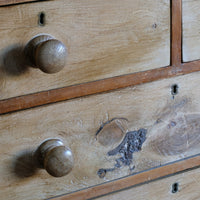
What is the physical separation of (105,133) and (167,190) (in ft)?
0.64

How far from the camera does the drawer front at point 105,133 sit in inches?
23.6

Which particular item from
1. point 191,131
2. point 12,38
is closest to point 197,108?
point 191,131

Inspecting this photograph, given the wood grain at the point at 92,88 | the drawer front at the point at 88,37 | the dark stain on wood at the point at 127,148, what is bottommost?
the dark stain on wood at the point at 127,148

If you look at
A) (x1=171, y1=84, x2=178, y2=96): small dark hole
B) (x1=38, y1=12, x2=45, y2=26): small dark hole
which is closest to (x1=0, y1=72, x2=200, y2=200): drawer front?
(x1=171, y1=84, x2=178, y2=96): small dark hole

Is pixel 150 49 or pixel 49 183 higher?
pixel 150 49

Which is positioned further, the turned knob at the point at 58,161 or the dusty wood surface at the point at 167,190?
the dusty wood surface at the point at 167,190

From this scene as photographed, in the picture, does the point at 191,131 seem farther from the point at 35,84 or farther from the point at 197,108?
the point at 35,84

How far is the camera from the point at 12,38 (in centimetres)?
54

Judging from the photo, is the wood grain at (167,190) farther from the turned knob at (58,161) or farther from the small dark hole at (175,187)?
the turned knob at (58,161)

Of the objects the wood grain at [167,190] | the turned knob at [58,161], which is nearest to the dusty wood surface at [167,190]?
the wood grain at [167,190]

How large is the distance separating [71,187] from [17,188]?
0.31 ft

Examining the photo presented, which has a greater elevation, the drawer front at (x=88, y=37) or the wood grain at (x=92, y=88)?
the drawer front at (x=88, y=37)

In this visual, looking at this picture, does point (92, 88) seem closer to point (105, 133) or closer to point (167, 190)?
point (105, 133)

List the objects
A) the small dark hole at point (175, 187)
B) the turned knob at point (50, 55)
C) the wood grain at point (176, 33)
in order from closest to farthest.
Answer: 1. the turned knob at point (50, 55)
2. the wood grain at point (176, 33)
3. the small dark hole at point (175, 187)
